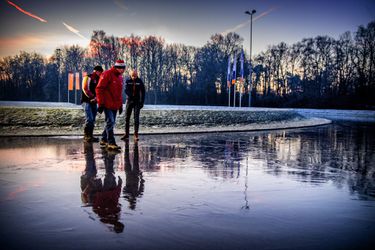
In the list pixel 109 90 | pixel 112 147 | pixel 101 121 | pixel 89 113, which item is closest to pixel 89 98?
pixel 89 113

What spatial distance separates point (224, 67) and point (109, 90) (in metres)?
64.5

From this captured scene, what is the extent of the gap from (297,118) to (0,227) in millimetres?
25142

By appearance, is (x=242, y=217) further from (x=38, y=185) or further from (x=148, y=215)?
(x=38, y=185)

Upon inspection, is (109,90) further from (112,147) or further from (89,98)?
(89,98)

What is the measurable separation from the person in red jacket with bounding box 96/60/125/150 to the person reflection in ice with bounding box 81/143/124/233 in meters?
2.08

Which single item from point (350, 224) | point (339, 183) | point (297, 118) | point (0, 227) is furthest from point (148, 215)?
point (297, 118)

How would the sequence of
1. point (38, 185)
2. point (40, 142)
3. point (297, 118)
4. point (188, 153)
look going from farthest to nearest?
point (297, 118)
point (40, 142)
point (188, 153)
point (38, 185)

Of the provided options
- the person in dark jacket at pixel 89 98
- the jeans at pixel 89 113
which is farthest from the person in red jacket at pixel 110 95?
the jeans at pixel 89 113

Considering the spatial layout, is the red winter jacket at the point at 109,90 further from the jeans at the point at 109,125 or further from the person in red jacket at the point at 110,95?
the jeans at the point at 109,125

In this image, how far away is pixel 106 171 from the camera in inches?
251

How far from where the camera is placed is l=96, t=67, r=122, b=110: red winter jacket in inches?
359

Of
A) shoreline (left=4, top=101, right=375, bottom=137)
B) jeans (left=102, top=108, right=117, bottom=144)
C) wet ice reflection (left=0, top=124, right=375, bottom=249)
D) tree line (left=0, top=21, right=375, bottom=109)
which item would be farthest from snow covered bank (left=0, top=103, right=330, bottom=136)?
tree line (left=0, top=21, right=375, bottom=109)

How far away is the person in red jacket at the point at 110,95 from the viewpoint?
9.12 meters

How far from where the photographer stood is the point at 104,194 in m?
4.76
